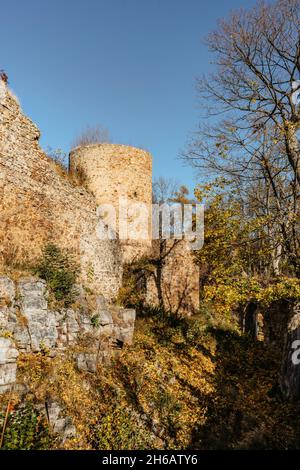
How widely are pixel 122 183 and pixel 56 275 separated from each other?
7.67 metres

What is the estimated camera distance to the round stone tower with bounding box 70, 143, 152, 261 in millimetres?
15617

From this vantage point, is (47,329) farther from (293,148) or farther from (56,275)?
(293,148)

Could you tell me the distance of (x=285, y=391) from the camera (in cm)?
934

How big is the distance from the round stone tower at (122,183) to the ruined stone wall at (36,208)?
279cm

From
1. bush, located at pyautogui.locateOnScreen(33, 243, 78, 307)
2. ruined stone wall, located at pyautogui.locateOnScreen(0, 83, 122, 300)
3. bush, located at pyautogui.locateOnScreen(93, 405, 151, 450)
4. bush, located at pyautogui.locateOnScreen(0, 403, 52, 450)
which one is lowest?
bush, located at pyautogui.locateOnScreen(93, 405, 151, 450)

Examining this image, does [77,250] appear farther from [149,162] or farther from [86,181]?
[149,162]

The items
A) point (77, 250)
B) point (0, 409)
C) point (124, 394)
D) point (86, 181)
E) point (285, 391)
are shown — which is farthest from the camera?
point (86, 181)

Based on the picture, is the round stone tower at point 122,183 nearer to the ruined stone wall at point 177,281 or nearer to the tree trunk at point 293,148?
the ruined stone wall at point 177,281

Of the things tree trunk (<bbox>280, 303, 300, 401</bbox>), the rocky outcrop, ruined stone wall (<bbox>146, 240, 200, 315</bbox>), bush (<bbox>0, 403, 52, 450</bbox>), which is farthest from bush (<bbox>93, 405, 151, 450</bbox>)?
ruined stone wall (<bbox>146, 240, 200, 315</bbox>)

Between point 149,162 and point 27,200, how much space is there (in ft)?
26.6

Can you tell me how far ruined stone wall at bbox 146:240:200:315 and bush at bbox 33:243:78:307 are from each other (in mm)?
4367

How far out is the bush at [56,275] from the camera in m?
9.01

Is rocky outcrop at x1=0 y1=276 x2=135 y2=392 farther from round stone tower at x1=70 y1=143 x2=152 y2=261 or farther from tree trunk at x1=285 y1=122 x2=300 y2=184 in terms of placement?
tree trunk at x1=285 y1=122 x2=300 y2=184
